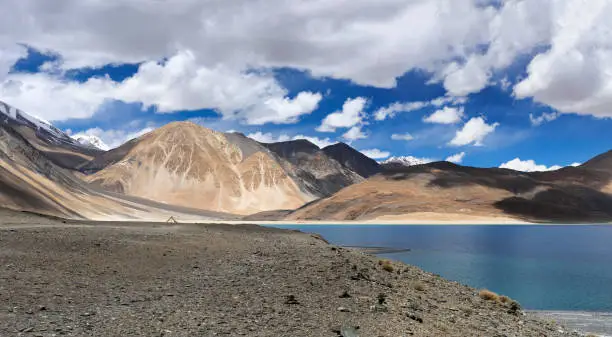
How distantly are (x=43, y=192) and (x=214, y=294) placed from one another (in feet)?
391

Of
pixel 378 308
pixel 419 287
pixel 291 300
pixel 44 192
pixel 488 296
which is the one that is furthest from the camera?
pixel 44 192

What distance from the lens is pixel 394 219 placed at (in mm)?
189750

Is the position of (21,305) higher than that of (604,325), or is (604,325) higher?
(21,305)

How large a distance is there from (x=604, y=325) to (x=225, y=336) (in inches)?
768

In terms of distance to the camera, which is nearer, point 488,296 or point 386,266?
point 488,296

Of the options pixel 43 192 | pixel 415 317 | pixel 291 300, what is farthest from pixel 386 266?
pixel 43 192

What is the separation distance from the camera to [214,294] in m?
14.5

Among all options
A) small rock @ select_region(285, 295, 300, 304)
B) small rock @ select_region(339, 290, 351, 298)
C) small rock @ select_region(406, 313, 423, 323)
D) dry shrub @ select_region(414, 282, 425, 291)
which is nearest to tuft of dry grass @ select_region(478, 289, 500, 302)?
dry shrub @ select_region(414, 282, 425, 291)

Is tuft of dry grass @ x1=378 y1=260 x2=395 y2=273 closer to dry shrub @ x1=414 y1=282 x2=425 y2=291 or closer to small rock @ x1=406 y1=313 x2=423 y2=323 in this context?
dry shrub @ x1=414 y1=282 x2=425 y2=291

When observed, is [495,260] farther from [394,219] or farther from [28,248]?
[394,219]

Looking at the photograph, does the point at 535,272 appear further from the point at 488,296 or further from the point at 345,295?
the point at 345,295

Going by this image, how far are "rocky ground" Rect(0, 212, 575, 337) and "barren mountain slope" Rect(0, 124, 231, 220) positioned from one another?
3245 inches

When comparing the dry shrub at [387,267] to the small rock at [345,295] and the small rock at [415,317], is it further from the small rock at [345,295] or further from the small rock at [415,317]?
the small rock at [415,317]

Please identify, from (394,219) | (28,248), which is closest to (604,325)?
(28,248)
